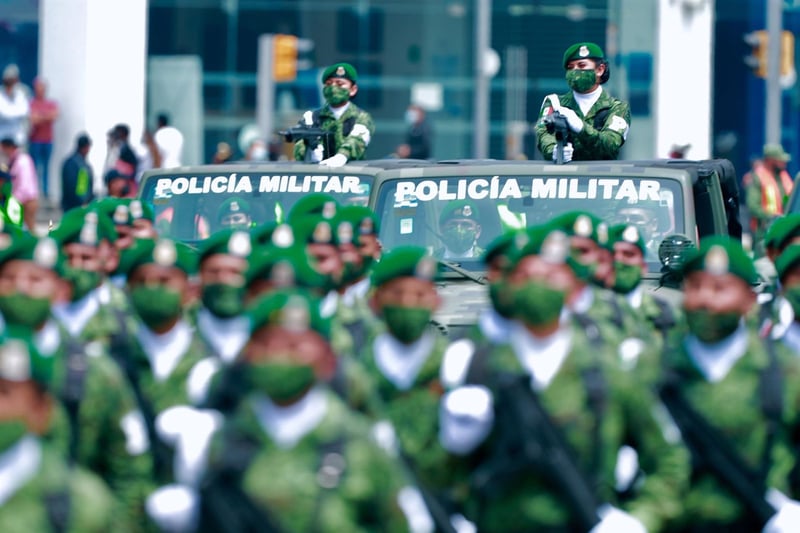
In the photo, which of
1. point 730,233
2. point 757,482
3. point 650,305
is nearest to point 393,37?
point 730,233

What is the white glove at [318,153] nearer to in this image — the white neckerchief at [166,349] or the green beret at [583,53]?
the green beret at [583,53]

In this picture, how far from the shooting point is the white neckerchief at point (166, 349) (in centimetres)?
719

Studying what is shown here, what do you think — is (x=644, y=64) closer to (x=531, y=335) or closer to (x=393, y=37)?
(x=393, y=37)

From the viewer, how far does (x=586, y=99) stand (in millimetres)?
12562

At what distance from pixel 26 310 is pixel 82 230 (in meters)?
2.14

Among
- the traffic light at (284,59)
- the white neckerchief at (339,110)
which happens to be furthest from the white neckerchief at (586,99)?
the traffic light at (284,59)

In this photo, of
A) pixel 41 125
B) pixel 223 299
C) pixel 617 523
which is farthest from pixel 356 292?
pixel 41 125

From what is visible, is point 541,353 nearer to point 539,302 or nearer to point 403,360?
point 539,302

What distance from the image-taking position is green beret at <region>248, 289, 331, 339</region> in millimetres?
5504

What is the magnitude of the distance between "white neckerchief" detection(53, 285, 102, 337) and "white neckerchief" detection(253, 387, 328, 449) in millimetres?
2799

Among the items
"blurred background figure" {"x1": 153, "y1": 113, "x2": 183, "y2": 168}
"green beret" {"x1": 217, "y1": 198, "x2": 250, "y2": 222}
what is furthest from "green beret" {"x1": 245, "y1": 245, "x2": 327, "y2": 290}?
"blurred background figure" {"x1": 153, "y1": 113, "x2": 183, "y2": 168}

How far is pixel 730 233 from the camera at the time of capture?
38.8 ft

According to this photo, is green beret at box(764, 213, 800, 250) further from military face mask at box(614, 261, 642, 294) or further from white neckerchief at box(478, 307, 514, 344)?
white neckerchief at box(478, 307, 514, 344)

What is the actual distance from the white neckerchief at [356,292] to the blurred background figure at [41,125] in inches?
764
